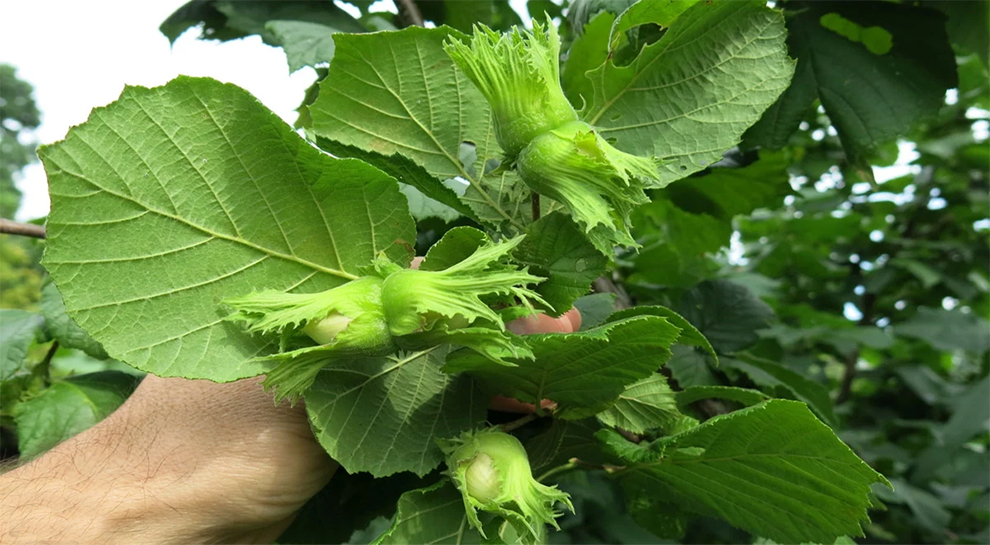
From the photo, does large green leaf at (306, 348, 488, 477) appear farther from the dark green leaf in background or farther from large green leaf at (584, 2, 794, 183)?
the dark green leaf in background

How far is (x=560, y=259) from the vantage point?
83cm

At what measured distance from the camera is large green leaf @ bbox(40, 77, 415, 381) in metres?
0.77

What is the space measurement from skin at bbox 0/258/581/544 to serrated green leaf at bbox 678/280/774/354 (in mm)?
641

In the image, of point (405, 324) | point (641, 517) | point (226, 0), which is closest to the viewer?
point (405, 324)

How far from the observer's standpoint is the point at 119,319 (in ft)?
2.61

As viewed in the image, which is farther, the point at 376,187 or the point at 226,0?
the point at 226,0

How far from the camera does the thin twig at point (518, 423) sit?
96cm

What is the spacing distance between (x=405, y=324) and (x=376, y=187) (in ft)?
0.70

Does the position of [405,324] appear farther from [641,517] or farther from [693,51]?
[641,517]

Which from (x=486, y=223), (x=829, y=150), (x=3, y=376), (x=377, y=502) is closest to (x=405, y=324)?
(x=486, y=223)

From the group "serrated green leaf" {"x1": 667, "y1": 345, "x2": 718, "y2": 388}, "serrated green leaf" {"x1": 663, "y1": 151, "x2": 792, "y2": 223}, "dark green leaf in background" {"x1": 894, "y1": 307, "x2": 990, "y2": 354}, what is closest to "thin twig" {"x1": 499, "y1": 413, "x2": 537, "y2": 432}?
"serrated green leaf" {"x1": 667, "y1": 345, "x2": 718, "y2": 388}

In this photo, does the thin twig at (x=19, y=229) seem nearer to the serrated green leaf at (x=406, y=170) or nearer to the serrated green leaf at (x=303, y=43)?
the serrated green leaf at (x=303, y=43)

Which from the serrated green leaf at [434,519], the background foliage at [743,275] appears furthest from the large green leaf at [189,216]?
the serrated green leaf at [434,519]

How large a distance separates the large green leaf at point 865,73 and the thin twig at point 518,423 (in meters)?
0.71
